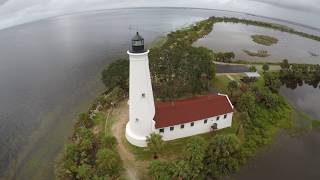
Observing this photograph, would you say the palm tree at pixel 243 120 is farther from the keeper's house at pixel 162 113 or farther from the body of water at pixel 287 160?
the body of water at pixel 287 160

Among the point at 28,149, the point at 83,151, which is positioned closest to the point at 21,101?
the point at 28,149

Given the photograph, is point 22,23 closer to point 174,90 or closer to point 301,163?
point 174,90

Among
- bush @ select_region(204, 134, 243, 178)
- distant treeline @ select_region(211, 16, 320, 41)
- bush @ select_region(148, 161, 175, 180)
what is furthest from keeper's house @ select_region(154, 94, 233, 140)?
distant treeline @ select_region(211, 16, 320, 41)

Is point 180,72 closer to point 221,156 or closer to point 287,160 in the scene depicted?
point 221,156

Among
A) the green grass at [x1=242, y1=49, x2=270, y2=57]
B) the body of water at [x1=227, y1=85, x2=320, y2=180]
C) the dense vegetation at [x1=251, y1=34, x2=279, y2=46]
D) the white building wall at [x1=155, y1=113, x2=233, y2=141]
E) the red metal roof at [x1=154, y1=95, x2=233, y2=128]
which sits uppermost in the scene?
the red metal roof at [x1=154, y1=95, x2=233, y2=128]

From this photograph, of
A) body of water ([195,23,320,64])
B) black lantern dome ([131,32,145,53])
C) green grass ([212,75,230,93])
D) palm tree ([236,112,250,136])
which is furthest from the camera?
body of water ([195,23,320,64])

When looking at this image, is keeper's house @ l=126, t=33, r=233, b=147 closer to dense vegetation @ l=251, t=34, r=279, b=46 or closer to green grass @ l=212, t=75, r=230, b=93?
green grass @ l=212, t=75, r=230, b=93

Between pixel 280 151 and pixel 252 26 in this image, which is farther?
pixel 252 26
